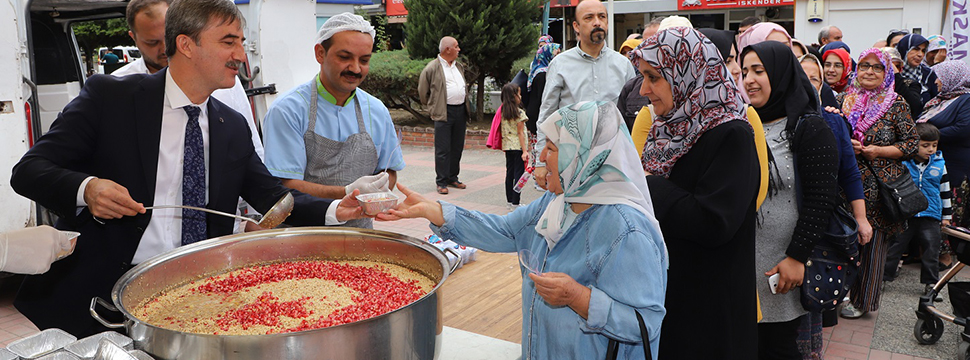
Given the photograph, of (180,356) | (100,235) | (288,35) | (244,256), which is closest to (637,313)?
(180,356)

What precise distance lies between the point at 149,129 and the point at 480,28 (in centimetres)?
1032

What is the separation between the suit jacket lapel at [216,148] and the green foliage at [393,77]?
10.0 m

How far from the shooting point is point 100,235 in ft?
7.06

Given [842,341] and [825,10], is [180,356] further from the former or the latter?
[825,10]

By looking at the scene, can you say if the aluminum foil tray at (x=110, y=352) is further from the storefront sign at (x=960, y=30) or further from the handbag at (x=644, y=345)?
the storefront sign at (x=960, y=30)

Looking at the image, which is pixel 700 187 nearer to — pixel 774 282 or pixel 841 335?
pixel 774 282

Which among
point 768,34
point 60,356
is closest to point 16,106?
point 60,356

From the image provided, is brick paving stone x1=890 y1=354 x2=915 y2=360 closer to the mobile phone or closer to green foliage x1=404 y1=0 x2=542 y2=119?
the mobile phone

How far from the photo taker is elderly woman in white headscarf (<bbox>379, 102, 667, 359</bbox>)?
5.98ft

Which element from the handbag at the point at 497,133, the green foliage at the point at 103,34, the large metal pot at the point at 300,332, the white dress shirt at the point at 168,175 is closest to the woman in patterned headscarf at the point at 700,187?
the large metal pot at the point at 300,332

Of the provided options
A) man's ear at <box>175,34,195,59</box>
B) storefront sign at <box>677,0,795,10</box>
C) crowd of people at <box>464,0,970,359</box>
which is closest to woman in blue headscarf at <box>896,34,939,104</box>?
crowd of people at <box>464,0,970,359</box>

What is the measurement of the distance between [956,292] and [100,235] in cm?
422

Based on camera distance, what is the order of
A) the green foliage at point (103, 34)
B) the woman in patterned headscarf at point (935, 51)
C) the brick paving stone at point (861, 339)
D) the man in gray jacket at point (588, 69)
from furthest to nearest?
1. the green foliage at point (103, 34)
2. the woman in patterned headscarf at point (935, 51)
3. the man in gray jacket at point (588, 69)
4. the brick paving stone at point (861, 339)

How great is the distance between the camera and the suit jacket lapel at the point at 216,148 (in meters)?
2.29
